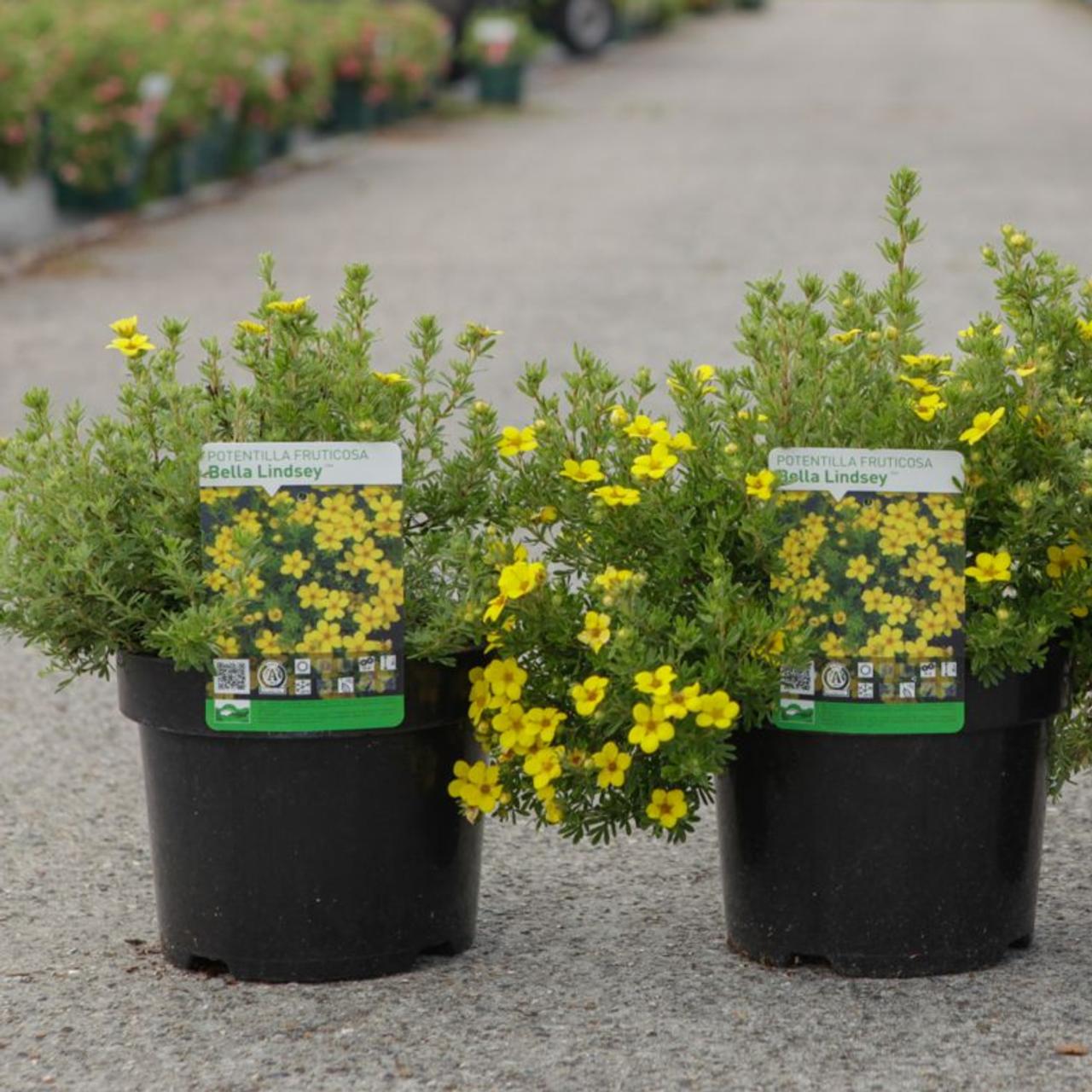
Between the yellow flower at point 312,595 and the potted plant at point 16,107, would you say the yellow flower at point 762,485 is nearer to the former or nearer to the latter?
the yellow flower at point 312,595

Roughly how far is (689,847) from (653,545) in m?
0.98

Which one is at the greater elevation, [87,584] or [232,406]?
[232,406]

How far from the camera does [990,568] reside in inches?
123

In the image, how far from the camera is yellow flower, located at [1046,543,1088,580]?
3.17 metres

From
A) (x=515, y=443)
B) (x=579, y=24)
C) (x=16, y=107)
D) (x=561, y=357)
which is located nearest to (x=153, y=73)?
(x=16, y=107)

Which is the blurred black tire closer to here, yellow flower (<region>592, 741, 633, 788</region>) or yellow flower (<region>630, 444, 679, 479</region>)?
yellow flower (<region>630, 444, 679, 479</region>)

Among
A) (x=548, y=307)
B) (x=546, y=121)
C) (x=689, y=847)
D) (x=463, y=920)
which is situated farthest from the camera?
(x=546, y=121)

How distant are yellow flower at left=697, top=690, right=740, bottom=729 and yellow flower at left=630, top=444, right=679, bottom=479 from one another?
12.6 inches

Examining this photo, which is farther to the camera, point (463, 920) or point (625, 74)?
point (625, 74)

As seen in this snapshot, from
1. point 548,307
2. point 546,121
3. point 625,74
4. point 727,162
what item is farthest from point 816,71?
point 548,307

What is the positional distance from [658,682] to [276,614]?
54 cm

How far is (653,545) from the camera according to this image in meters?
3.19

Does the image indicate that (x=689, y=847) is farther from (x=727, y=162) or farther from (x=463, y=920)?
(x=727, y=162)

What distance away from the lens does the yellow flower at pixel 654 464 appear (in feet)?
10.2
